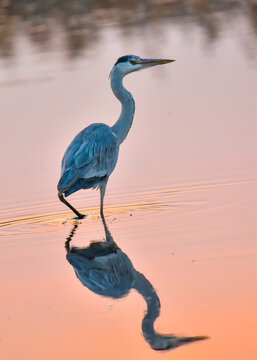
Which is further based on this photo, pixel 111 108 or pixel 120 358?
pixel 111 108

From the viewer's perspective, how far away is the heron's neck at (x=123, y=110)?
32.5ft

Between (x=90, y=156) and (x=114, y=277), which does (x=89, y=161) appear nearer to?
(x=90, y=156)

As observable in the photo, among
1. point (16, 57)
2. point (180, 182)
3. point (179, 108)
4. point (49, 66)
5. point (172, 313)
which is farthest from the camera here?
point (16, 57)

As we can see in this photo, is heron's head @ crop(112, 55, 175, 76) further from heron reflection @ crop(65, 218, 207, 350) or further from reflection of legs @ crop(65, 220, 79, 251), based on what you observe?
heron reflection @ crop(65, 218, 207, 350)

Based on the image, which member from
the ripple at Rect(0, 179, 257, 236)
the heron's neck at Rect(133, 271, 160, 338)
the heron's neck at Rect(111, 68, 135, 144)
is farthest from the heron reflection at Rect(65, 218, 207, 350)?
the heron's neck at Rect(111, 68, 135, 144)

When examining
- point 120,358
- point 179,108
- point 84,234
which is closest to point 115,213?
point 84,234

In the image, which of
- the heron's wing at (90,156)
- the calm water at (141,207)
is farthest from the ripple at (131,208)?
the heron's wing at (90,156)

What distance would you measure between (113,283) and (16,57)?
1238 cm

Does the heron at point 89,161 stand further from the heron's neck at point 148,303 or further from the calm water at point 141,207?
the heron's neck at point 148,303

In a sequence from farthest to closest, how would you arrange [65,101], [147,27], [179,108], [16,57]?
1. [147,27]
2. [16,57]
3. [65,101]
4. [179,108]

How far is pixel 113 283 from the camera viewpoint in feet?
22.6

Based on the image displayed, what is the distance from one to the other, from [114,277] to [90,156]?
7.24 ft

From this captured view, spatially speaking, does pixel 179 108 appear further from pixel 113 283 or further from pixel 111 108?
pixel 113 283

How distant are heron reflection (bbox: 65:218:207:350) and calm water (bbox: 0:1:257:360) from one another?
0.05ft
